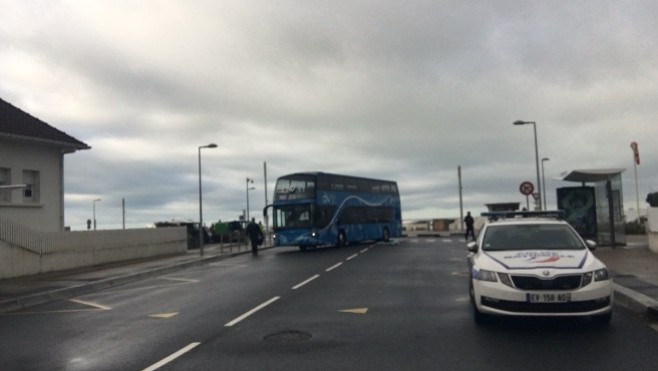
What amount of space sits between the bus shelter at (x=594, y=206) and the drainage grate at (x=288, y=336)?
18.8 meters

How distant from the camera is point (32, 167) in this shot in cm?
2572

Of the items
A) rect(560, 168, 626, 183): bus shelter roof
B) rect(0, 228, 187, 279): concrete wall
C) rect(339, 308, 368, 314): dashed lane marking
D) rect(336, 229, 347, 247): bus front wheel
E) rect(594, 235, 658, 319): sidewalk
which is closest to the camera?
rect(594, 235, 658, 319): sidewalk

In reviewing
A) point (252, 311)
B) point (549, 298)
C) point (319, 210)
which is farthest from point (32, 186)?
point (549, 298)

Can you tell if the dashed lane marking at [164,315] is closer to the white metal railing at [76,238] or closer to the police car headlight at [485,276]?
the police car headlight at [485,276]

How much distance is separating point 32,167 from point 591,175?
2349 centimetres

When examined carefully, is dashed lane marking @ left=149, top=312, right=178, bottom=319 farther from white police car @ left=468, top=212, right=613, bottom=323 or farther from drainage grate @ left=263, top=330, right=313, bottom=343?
white police car @ left=468, top=212, right=613, bottom=323

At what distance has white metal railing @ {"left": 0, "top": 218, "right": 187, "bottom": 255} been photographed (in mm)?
19406

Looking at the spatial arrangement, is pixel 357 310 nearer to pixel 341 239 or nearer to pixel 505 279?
pixel 505 279

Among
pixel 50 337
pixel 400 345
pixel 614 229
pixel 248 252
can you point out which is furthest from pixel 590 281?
pixel 248 252

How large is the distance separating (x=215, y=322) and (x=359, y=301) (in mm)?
3190

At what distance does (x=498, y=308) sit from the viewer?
28.2 feet

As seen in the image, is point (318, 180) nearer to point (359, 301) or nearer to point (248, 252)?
point (248, 252)

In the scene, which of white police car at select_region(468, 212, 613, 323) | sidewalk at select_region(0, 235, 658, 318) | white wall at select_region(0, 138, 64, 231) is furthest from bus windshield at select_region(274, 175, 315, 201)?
white police car at select_region(468, 212, 613, 323)

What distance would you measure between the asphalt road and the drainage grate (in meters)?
0.03
